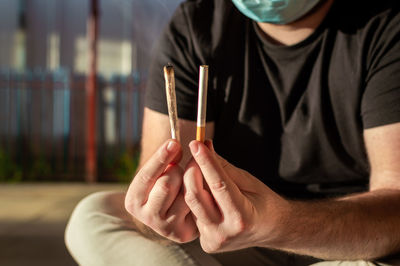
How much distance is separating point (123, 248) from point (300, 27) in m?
0.81

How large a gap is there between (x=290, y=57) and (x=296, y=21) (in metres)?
0.11

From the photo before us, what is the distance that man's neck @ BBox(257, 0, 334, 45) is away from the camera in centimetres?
142

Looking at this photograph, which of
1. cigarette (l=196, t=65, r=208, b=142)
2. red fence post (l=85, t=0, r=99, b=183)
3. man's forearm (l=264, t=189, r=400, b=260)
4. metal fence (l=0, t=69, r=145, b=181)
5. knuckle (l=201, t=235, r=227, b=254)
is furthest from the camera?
metal fence (l=0, t=69, r=145, b=181)

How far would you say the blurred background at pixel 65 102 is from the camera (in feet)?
14.7

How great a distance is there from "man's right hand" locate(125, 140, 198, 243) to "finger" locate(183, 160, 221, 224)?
0.03 m

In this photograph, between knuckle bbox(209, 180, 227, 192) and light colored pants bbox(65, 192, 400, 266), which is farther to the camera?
light colored pants bbox(65, 192, 400, 266)

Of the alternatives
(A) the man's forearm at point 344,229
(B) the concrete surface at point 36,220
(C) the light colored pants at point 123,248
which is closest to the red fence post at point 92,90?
(B) the concrete surface at point 36,220

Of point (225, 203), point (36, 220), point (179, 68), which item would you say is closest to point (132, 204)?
point (225, 203)

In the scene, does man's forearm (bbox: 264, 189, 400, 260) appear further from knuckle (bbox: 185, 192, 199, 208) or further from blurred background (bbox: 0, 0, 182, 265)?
blurred background (bbox: 0, 0, 182, 265)

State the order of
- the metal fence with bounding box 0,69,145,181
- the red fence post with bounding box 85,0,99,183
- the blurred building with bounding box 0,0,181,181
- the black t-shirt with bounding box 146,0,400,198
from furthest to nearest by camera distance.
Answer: the blurred building with bounding box 0,0,181,181
the metal fence with bounding box 0,69,145,181
the red fence post with bounding box 85,0,99,183
the black t-shirt with bounding box 146,0,400,198

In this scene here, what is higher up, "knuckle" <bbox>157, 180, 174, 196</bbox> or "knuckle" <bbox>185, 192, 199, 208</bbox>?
"knuckle" <bbox>157, 180, 174, 196</bbox>

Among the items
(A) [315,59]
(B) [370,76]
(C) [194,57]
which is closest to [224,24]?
(C) [194,57]

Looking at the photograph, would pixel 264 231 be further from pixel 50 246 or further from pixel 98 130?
pixel 98 130

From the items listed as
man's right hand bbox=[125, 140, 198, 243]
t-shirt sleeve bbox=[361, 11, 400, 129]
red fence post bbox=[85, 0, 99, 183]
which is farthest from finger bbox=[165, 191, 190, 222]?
red fence post bbox=[85, 0, 99, 183]
